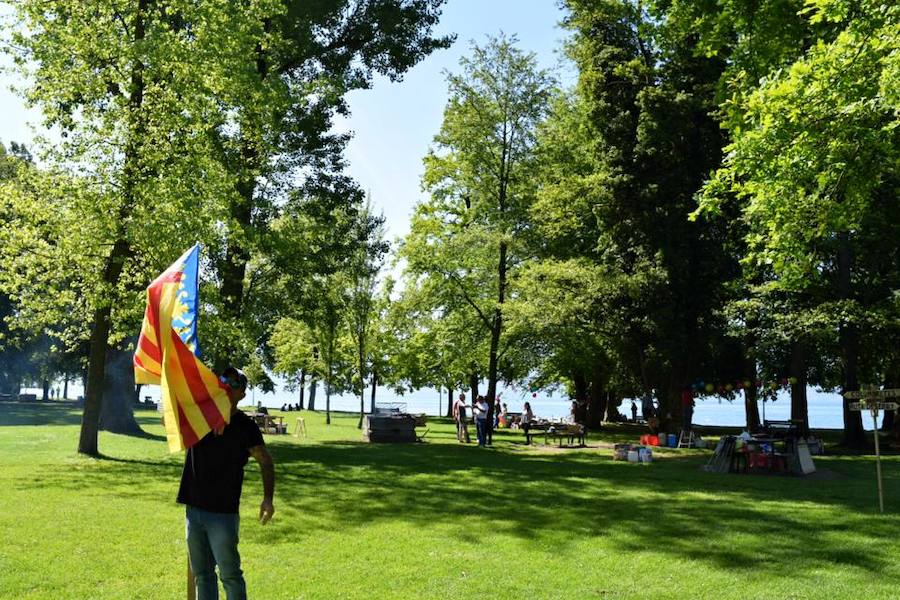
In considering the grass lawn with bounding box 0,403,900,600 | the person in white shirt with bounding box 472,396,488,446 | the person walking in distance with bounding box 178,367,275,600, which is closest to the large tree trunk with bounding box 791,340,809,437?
the grass lawn with bounding box 0,403,900,600

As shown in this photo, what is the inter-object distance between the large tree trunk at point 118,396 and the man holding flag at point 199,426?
23.2 metres

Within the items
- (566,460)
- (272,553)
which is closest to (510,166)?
(566,460)

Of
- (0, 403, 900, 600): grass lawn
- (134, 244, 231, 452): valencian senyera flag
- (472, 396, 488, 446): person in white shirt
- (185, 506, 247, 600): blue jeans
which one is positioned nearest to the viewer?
(134, 244, 231, 452): valencian senyera flag

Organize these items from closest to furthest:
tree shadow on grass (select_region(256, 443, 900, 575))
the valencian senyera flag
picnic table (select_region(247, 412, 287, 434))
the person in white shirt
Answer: the valencian senyera flag
tree shadow on grass (select_region(256, 443, 900, 575))
the person in white shirt
picnic table (select_region(247, 412, 287, 434))

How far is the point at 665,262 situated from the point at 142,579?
73.2 feet

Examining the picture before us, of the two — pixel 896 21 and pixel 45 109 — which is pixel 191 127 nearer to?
pixel 45 109

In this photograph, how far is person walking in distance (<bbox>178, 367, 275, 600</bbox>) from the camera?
5531mm

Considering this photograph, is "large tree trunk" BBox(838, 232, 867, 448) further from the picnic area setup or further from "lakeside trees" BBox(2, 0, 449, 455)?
"lakeside trees" BBox(2, 0, 449, 455)

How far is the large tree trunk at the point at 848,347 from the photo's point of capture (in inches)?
1033

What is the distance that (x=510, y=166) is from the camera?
30.4m

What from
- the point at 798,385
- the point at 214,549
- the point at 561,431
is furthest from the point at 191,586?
the point at 798,385

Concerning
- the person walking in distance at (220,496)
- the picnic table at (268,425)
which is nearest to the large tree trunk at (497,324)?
the picnic table at (268,425)

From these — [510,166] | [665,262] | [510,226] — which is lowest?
[665,262]

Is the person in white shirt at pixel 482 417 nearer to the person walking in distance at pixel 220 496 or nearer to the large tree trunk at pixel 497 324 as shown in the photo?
the large tree trunk at pixel 497 324
